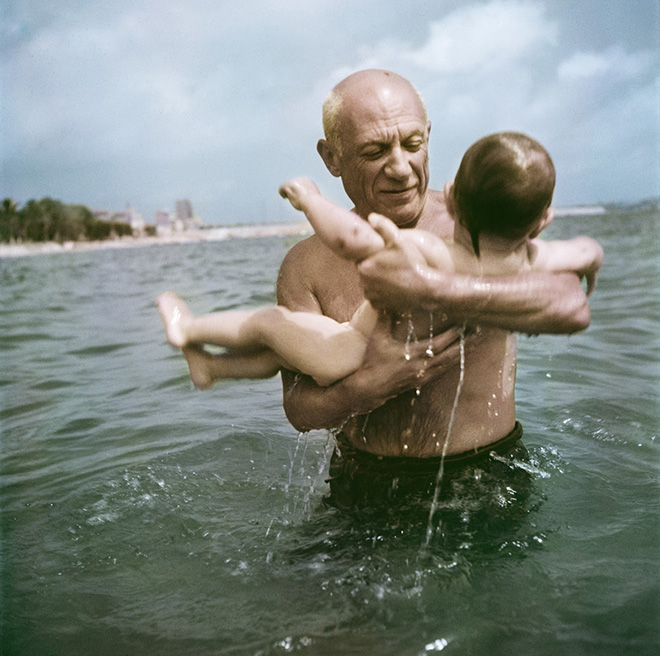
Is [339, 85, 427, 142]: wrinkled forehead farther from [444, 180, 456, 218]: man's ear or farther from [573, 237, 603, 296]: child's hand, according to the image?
[573, 237, 603, 296]: child's hand

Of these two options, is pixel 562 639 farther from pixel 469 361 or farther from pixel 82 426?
pixel 82 426

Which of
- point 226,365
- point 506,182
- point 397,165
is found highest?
point 397,165

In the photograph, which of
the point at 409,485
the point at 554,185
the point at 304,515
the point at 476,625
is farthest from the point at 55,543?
the point at 554,185

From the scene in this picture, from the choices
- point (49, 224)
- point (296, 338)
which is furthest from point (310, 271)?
point (49, 224)

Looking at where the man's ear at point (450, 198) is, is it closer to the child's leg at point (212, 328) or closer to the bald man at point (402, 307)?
the bald man at point (402, 307)

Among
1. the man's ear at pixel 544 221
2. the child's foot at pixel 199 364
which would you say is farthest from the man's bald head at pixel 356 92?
the child's foot at pixel 199 364

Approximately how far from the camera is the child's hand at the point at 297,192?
2.39 metres

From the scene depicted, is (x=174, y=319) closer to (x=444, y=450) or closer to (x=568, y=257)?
(x=444, y=450)

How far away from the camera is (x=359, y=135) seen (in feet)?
8.62

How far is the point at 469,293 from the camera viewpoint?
2.21 meters

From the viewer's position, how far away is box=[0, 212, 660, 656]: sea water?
212 cm

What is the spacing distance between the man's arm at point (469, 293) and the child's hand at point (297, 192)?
13.1 inches

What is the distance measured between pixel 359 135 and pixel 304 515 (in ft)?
4.94

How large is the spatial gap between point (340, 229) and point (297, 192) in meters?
0.27
